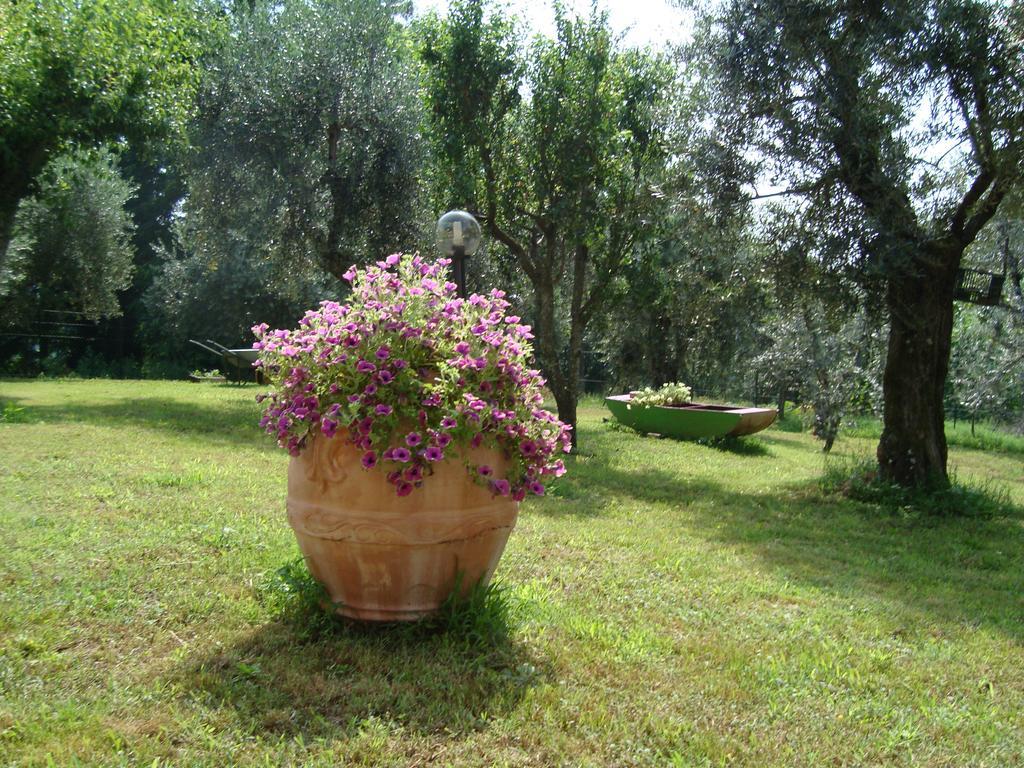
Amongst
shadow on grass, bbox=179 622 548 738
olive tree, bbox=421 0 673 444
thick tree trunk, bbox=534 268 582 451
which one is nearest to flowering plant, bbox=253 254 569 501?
shadow on grass, bbox=179 622 548 738

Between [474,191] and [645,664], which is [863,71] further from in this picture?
[645,664]

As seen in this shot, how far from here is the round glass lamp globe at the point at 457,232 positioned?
599 cm

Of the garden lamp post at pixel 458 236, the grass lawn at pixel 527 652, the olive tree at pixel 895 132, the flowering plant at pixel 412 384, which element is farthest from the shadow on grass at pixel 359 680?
→ the olive tree at pixel 895 132

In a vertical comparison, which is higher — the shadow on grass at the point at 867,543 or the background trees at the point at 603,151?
the background trees at the point at 603,151

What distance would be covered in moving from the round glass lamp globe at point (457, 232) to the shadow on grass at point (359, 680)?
3.22 m

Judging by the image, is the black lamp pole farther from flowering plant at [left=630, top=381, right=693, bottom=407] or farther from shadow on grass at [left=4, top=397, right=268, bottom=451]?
flowering plant at [left=630, top=381, right=693, bottom=407]

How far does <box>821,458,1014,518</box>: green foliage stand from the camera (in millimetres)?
8211

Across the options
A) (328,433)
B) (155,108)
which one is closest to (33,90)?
(155,108)

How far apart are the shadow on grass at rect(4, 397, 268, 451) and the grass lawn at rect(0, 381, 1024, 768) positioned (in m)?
3.59

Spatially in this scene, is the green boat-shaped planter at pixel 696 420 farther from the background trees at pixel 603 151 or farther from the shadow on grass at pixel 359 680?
the shadow on grass at pixel 359 680

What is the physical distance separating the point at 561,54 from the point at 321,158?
3.94 m

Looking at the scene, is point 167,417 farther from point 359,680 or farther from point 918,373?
point 359,680

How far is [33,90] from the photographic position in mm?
9359

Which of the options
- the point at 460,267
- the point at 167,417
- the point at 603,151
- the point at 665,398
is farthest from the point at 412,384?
the point at 665,398
